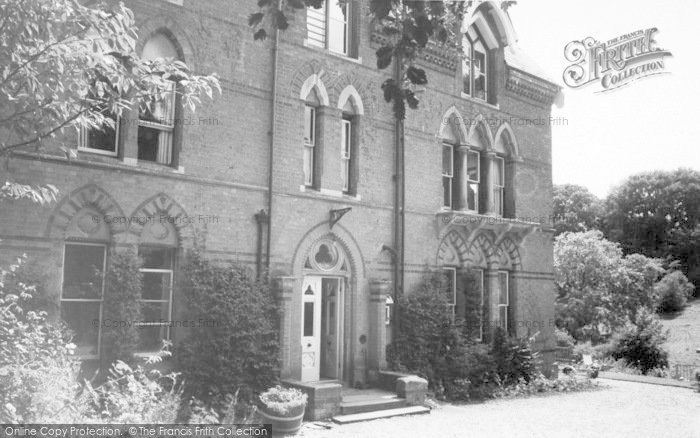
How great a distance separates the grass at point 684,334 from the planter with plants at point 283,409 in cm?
2551

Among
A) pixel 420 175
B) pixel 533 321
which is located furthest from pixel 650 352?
pixel 420 175

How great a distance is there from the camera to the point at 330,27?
15586mm

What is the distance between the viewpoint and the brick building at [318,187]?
1150cm

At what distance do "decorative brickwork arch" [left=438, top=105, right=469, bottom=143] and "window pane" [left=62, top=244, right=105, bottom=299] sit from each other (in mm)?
10041

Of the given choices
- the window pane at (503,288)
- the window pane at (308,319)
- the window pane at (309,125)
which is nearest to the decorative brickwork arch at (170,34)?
the window pane at (309,125)

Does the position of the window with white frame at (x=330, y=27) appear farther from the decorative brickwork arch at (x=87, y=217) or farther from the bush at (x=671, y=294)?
the bush at (x=671, y=294)

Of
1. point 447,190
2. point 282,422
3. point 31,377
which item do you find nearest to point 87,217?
point 31,377

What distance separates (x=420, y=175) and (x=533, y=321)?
6.75 metres

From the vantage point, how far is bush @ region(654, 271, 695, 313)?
48.5 metres

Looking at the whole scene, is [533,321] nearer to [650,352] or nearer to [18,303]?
[650,352]

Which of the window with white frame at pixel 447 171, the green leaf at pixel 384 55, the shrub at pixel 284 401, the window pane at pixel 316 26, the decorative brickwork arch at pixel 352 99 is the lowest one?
the shrub at pixel 284 401

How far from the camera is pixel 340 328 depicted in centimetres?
1514

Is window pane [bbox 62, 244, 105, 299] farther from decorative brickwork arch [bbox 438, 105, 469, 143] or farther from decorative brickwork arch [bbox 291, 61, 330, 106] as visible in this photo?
decorative brickwork arch [bbox 438, 105, 469, 143]

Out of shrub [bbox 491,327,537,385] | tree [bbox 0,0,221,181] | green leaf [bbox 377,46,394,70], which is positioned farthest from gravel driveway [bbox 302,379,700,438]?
green leaf [bbox 377,46,394,70]
